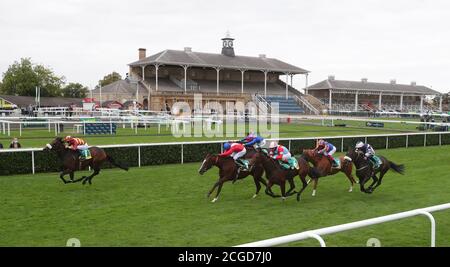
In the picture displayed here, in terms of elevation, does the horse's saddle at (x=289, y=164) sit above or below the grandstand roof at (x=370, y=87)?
below

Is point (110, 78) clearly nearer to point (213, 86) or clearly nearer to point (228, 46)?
point (228, 46)

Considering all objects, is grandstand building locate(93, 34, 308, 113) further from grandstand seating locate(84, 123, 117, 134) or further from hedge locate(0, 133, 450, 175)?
hedge locate(0, 133, 450, 175)

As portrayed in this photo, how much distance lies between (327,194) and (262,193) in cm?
117

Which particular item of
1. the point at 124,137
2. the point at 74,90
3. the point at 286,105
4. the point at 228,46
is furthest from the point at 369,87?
the point at 124,137

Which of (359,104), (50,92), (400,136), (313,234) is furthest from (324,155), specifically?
(50,92)

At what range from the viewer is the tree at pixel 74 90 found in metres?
63.6

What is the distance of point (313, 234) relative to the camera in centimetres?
260

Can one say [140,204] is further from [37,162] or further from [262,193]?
[37,162]

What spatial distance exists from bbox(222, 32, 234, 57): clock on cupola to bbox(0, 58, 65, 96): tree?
2331 cm

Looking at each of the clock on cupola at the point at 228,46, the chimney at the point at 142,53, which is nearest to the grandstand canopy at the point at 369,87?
the clock on cupola at the point at 228,46

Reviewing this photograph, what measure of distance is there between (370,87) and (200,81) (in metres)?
21.5

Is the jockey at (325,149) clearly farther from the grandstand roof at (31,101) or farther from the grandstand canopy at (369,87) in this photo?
the grandstand canopy at (369,87)

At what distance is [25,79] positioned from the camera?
54.7 meters
